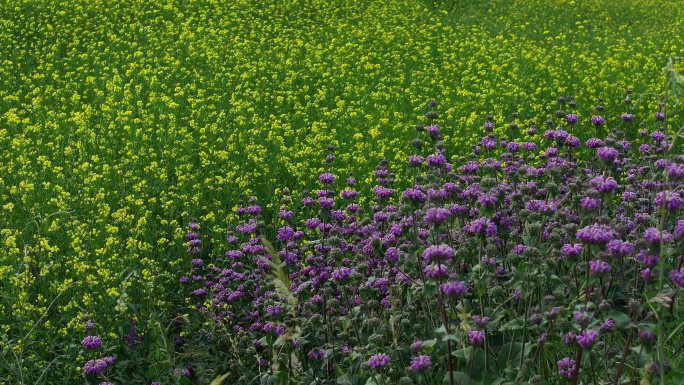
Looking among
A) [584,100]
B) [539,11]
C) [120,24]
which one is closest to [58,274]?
[584,100]

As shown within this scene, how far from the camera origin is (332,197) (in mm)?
5098

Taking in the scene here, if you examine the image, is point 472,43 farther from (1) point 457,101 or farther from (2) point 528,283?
(2) point 528,283

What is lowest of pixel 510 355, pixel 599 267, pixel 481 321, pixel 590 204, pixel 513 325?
pixel 510 355

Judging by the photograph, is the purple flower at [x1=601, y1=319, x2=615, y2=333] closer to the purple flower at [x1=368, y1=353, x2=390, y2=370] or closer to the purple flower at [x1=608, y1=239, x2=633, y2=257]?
the purple flower at [x1=608, y1=239, x2=633, y2=257]

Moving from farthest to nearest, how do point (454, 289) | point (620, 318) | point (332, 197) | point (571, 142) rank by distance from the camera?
point (332, 197) → point (571, 142) → point (620, 318) → point (454, 289)

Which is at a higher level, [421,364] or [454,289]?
[454,289]

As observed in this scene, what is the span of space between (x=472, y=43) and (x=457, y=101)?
9.57 feet

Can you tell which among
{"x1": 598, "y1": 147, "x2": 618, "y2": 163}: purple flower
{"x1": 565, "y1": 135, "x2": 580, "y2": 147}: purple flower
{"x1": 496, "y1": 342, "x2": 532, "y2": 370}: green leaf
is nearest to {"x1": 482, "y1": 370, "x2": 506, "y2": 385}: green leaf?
{"x1": 496, "y1": 342, "x2": 532, "y2": 370}: green leaf

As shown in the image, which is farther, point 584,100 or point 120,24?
point 120,24

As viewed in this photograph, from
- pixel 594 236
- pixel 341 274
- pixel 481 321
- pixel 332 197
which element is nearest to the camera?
pixel 594 236

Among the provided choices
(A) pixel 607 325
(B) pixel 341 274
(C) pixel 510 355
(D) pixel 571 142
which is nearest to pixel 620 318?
(A) pixel 607 325

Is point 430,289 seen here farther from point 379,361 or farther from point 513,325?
point 513,325

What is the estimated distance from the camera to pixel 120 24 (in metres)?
11.5

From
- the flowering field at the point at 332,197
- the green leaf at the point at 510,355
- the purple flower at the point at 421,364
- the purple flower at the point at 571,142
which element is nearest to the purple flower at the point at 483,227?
the flowering field at the point at 332,197
